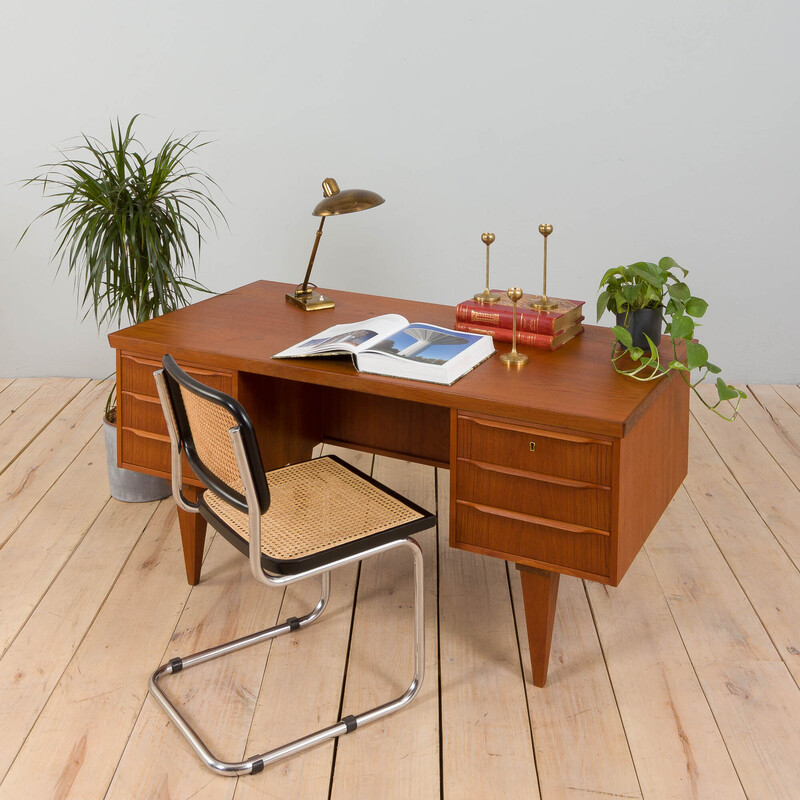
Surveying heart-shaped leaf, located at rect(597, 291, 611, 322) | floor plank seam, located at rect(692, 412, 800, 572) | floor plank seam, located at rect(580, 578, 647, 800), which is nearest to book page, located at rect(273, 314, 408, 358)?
heart-shaped leaf, located at rect(597, 291, 611, 322)

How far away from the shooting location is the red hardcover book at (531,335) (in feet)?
7.12

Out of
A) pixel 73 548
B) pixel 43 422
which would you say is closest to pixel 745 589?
pixel 73 548

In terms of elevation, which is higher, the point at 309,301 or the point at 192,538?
the point at 309,301

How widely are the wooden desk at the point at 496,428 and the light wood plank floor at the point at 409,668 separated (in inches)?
6.9

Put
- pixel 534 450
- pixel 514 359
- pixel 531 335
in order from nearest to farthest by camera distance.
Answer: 1. pixel 534 450
2. pixel 514 359
3. pixel 531 335

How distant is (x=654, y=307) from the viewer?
202 cm

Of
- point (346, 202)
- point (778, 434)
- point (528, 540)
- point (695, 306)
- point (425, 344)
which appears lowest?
point (778, 434)

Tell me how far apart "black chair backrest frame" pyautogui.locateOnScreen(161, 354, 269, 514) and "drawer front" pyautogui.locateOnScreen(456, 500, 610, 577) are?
494 millimetres

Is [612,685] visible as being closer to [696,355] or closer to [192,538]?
[696,355]

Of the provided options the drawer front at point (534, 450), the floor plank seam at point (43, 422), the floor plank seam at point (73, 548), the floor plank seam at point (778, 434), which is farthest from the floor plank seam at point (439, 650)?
the floor plank seam at point (43, 422)

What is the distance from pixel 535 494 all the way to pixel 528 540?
0.35 feet

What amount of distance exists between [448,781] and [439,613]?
607mm

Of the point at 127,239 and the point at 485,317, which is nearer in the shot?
the point at 485,317

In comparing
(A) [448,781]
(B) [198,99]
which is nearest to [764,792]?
(A) [448,781]
